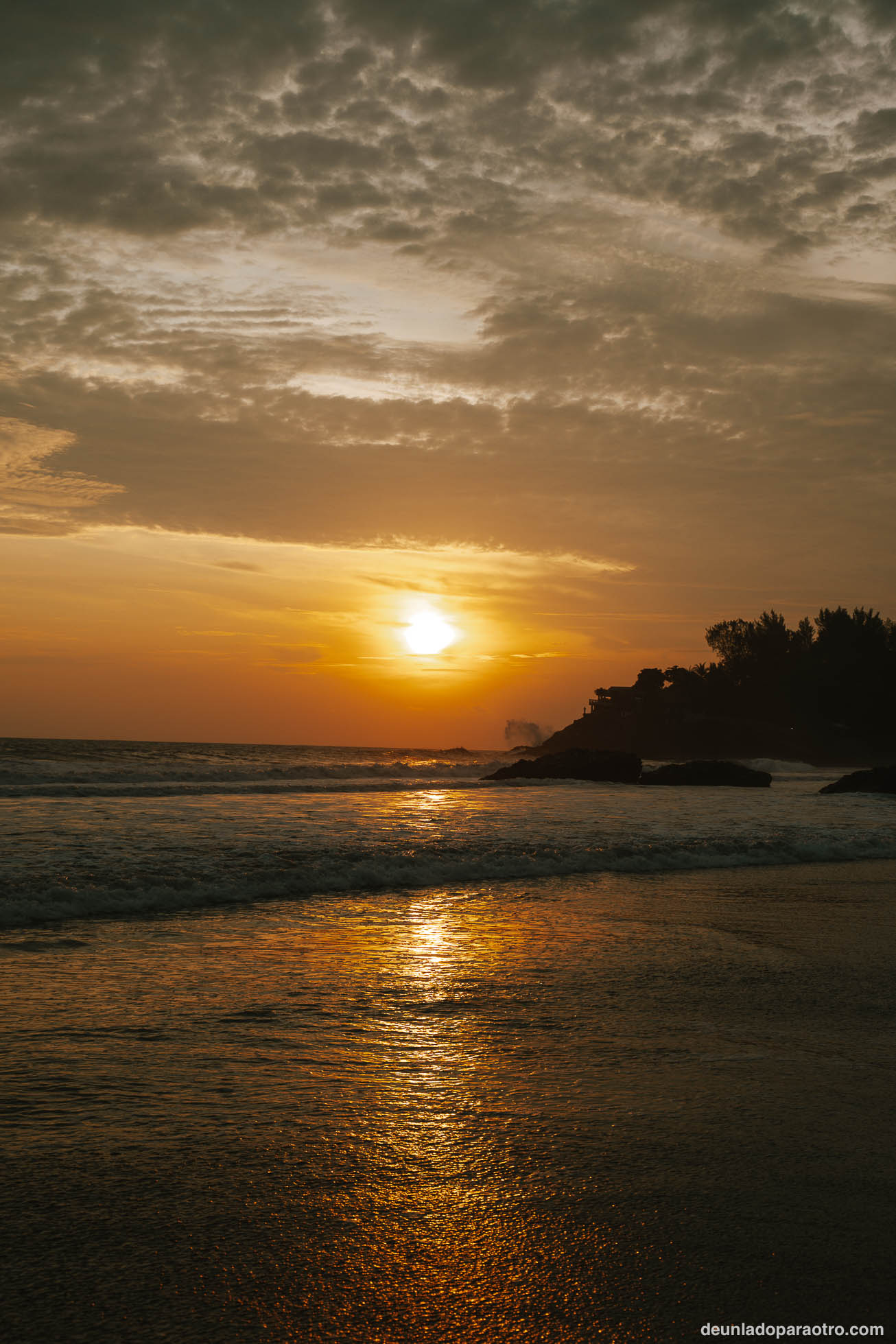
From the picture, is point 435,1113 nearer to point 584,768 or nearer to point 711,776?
point 584,768

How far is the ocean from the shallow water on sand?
0.05 feet

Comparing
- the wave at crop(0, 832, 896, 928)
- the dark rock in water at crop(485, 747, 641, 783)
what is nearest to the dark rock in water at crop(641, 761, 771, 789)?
the dark rock in water at crop(485, 747, 641, 783)

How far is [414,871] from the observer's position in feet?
38.1

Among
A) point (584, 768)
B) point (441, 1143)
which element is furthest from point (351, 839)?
point (584, 768)

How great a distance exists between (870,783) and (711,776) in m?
7.46

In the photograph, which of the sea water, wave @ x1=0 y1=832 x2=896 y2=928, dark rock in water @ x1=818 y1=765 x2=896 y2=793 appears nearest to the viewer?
wave @ x1=0 y1=832 x2=896 y2=928

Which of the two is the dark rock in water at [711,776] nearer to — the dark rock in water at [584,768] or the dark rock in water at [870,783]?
the dark rock in water at [584,768]

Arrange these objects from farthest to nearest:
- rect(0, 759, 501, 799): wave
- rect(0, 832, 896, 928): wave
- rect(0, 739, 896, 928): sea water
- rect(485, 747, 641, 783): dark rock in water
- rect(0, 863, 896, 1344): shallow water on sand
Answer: rect(485, 747, 641, 783): dark rock in water < rect(0, 759, 501, 799): wave < rect(0, 739, 896, 928): sea water < rect(0, 832, 896, 928): wave < rect(0, 863, 896, 1344): shallow water on sand

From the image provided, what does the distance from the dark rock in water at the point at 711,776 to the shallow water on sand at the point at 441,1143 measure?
103 feet

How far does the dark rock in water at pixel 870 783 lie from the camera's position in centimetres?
3138

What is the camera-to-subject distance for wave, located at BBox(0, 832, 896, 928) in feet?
29.3

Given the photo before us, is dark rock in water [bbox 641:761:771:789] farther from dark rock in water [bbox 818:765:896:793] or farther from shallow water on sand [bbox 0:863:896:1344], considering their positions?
shallow water on sand [bbox 0:863:896:1344]

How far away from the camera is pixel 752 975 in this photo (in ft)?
21.8

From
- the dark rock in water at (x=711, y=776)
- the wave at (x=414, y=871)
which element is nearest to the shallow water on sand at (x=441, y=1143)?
the wave at (x=414, y=871)
